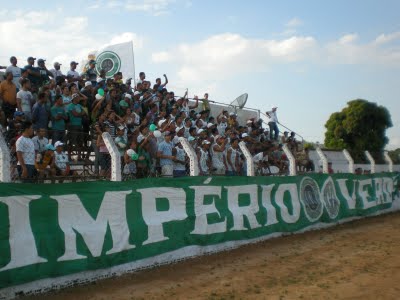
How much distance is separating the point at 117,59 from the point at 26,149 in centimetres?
1129

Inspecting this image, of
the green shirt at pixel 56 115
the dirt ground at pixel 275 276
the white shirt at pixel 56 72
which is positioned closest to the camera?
the dirt ground at pixel 275 276

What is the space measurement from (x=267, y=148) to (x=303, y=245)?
15.7ft

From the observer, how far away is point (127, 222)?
8023 mm

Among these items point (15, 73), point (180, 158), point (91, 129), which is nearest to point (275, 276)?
point (180, 158)

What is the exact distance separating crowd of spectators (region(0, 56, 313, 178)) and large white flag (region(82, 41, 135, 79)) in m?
4.41

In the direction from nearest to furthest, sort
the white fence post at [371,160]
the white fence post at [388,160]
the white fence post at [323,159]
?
1. the white fence post at [323,159]
2. the white fence post at [371,160]
3. the white fence post at [388,160]

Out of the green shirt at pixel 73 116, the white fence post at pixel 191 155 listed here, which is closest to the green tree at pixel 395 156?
the white fence post at pixel 191 155

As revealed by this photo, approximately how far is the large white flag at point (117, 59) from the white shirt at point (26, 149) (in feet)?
35.0

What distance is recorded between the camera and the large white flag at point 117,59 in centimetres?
1808

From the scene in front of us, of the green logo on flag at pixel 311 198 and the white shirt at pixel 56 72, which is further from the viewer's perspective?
the green logo on flag at pixel 311 198

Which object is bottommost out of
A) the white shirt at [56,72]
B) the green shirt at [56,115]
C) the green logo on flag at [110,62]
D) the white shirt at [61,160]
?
the white shirt at [61,160]

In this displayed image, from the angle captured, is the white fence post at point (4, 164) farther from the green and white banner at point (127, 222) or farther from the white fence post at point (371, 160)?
the white fence post at point (371, 160)

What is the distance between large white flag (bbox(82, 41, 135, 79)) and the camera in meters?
18.1

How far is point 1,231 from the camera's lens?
617cm
